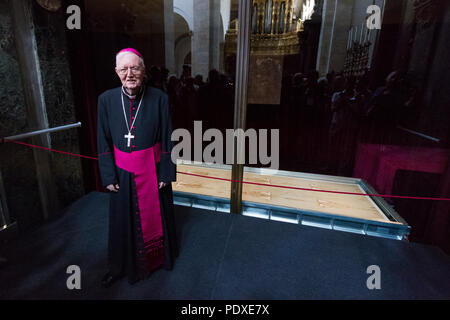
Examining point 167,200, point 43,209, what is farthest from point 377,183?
point 43,209

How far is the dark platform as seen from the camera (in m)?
1.84

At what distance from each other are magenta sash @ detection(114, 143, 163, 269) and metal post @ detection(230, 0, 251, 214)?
1.20 metres

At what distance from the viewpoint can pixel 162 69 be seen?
14.4ft

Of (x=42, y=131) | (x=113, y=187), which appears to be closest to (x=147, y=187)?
(x=113, y=187)

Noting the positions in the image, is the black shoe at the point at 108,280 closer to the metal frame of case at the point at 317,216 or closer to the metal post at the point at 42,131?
the metal frame of case at the point at 317,216

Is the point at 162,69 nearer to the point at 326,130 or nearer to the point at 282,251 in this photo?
the point at 326,130

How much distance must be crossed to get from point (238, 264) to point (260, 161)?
2396 millimetres

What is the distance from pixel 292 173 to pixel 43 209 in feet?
11.4

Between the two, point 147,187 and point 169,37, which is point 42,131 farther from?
point 169,37

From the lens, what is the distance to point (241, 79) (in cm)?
257

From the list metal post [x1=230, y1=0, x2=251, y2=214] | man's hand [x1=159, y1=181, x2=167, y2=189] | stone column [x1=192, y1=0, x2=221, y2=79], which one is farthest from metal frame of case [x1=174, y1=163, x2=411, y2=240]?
stone column [x1=192, y1=0, x2=221, y2=79]

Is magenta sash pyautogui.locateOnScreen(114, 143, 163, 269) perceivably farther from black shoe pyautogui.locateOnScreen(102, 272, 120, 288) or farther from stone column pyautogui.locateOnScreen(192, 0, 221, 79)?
stone column pyautogui.locateOnScreen(192, 0, 221, 79)

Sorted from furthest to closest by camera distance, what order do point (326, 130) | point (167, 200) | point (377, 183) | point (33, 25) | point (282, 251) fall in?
point (326, 130)
point (377, 183)
point (33, 25)
point (282, 251)
point (167, 200)

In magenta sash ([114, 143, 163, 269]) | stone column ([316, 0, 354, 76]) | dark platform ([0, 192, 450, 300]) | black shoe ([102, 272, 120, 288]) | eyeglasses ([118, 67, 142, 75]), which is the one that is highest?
stone column ([316, 0, 354, 76])
